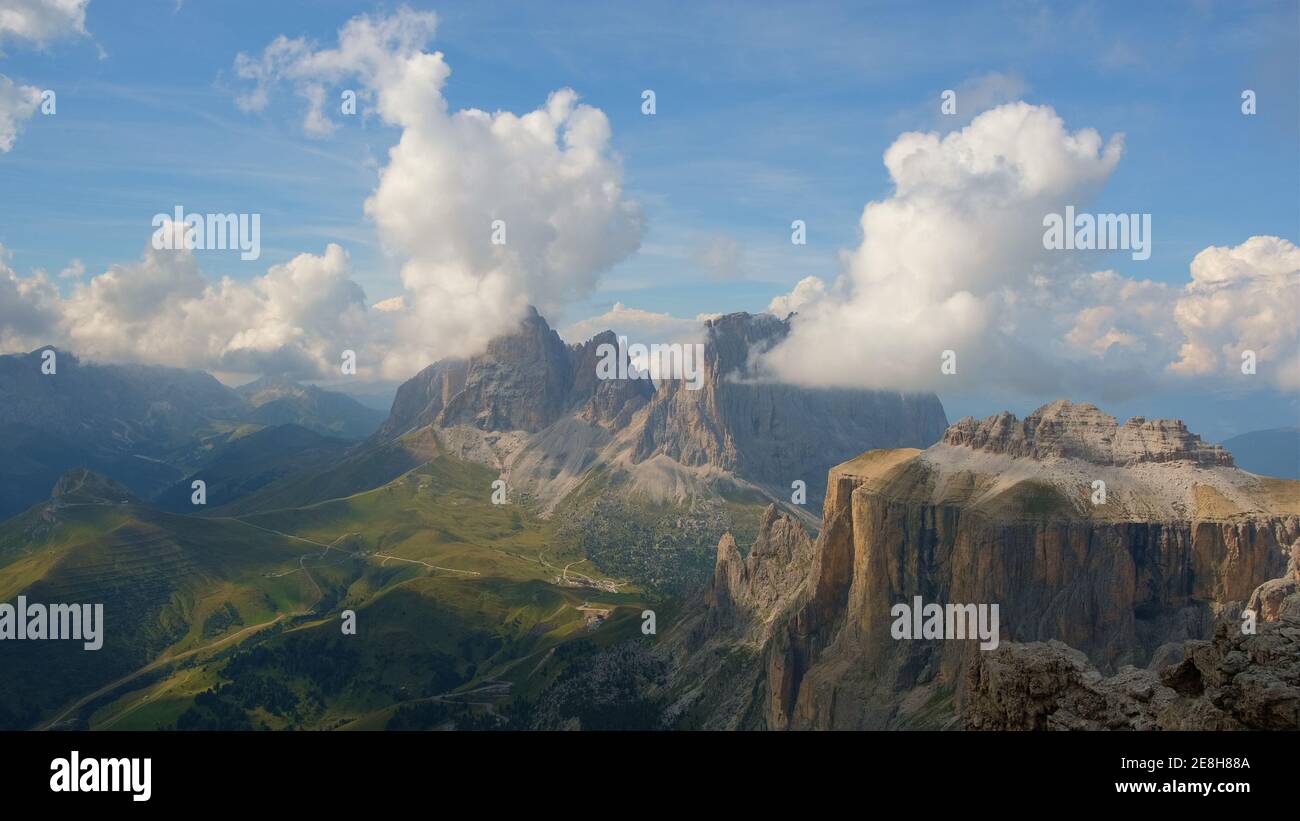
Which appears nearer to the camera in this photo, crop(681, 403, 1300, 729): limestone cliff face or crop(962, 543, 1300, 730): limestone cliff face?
crop(962, 543, 1300, 730): limestone cliff face

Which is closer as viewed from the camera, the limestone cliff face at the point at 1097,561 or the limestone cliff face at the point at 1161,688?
the limestone cliff face at the point at 1161,688

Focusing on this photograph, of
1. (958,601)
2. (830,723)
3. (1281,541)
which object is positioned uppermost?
(1281,541)

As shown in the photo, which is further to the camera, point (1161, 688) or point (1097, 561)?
point (1097, 561)

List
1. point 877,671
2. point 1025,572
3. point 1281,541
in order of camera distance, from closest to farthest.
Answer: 1. point 1281,541
2. point 1025,572
3. point 877,671

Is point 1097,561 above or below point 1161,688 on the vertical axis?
below
